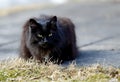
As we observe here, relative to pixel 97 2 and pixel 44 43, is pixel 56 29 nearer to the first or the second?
pixel 44 43

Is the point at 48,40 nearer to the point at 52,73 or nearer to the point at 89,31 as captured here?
the point at 52,73

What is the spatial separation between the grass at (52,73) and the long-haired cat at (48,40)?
2.35ft

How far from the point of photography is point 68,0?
98.8ft

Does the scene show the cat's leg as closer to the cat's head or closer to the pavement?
the cat's head

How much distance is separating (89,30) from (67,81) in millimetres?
11017

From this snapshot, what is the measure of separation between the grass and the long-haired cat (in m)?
0.72

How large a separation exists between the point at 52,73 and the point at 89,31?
33.3ft

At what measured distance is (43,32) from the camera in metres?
10.0

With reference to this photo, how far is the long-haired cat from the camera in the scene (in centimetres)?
1005

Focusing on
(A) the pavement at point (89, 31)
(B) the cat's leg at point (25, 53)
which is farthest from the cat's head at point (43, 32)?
(A) the pavement at point (89, 31)

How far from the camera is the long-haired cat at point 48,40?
1005 centimetres

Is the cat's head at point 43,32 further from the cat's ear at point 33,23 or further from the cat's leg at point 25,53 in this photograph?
the cat's leg at point 25,53

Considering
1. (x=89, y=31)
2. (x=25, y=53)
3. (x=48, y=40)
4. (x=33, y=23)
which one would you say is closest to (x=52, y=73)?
(x=48, y=40)

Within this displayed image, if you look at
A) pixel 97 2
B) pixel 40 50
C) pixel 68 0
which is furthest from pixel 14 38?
pixel 68 0
